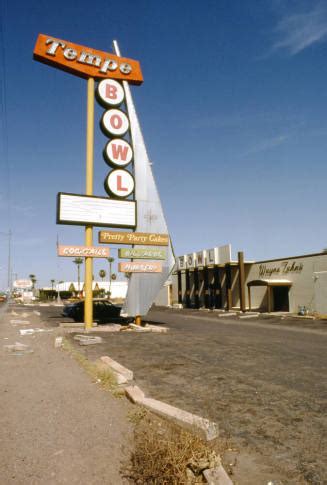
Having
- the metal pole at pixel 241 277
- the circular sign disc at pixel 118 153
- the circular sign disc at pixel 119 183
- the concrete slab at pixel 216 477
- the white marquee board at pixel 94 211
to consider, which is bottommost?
the concrete slab at pixel 216 477

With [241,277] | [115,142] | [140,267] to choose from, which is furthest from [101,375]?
[241,277]

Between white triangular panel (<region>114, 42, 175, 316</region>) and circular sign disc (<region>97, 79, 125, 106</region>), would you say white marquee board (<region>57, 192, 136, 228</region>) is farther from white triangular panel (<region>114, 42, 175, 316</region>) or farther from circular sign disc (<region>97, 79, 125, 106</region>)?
circular sign disc (<region>97, 79, 125, 106</region>)

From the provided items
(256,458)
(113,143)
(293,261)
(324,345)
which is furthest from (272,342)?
(293,261)

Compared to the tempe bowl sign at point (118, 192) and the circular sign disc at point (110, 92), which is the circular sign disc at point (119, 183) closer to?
the tempe bowl sign at point (118, 192)

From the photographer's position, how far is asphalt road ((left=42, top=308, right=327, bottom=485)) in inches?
177

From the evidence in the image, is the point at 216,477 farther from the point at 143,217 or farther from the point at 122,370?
the point at 143,217

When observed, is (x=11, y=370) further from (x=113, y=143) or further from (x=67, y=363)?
(x=113, y=143)

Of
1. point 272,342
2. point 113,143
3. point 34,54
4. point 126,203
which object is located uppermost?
point 34,54

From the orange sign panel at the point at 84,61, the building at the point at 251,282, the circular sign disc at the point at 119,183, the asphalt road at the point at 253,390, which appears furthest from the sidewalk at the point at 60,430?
the building at the point at 251,282

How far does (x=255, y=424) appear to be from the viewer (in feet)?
18.8

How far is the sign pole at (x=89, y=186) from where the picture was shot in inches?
765

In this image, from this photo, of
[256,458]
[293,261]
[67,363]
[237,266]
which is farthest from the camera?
[237,266]

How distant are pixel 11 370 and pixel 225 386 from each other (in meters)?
5.57

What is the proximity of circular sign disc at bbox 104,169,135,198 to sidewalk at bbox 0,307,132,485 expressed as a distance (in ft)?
41.7
